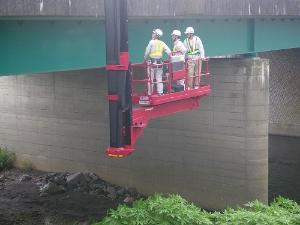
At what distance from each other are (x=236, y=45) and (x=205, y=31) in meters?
1.65

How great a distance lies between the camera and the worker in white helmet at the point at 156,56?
11.6m

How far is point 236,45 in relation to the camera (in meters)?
17.7

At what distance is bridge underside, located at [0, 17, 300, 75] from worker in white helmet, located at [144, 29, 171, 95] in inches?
66.0

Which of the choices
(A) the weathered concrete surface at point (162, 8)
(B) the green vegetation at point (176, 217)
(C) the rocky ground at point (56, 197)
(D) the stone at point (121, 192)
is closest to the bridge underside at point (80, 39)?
(A) the weathered concrete surface at point (162, 8)

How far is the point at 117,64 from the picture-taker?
912 cm

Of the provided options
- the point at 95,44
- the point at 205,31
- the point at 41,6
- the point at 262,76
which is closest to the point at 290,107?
the point at 262,76

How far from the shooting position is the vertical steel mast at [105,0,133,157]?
29.6ft

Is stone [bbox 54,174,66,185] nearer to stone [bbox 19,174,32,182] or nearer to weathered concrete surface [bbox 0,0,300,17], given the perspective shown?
stone [bbox 19,174,32,182]

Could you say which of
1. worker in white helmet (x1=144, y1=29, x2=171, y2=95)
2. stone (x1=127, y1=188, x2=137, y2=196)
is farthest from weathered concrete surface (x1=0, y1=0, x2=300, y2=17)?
stone (x1=127, y1=188, x2=137, y2=196)

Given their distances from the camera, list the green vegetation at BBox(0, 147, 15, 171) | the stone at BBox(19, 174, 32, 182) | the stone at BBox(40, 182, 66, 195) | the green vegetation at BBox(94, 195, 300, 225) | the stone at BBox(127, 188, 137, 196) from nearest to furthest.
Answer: the green vegetation at BBox(94, 195, 300, 225)
the stone at BBox(127, 188, 137, 196)
the stone at BBox(40, 182, 66, 195)
the stone at BBox(19, 174, 32, 182)
the green vegetation at BBox(0, 147, 15, 171)

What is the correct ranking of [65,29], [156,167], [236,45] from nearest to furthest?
[65,29]
[236,45]
[156,167]

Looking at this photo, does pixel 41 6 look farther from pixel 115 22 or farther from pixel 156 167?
pixel 156 167

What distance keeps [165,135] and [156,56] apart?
7.85m

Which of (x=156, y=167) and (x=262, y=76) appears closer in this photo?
(x=262, y=76)
